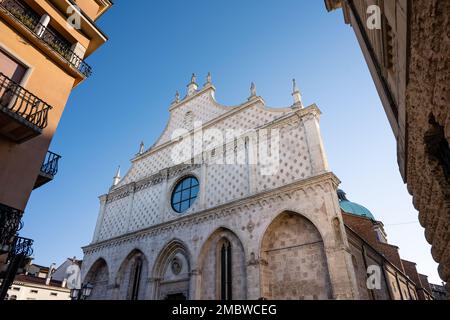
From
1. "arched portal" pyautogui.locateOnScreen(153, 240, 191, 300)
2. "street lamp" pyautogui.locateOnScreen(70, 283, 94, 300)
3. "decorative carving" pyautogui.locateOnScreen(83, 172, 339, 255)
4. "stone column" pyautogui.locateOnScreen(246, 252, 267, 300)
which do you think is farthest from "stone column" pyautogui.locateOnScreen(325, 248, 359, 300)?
"street lamp" pyautogui.locateOnScreen(70, 283, 94, 300)

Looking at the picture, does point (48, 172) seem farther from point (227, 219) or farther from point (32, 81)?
point (227, 219)

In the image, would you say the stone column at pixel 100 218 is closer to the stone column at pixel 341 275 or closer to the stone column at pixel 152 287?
the stone column at pixel 152 287

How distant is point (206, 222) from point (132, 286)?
5565 millimetres

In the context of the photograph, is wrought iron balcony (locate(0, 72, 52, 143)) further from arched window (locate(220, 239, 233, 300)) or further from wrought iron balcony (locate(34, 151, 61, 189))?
arched window (locate(220, 239, 233, 300))

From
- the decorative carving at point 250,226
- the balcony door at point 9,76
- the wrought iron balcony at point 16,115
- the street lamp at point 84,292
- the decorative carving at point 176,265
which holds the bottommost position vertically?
the street lamp at point 84,292

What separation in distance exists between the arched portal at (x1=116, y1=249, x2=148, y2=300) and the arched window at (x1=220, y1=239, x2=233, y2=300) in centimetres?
439

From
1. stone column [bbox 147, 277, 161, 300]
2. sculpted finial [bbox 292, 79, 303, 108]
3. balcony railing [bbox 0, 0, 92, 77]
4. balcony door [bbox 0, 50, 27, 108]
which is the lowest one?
stone column [bbox 147, 277, 161, 300]

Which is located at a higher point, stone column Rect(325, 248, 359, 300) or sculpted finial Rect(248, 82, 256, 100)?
sculpted finial Rect(248, 82, 256, 100)

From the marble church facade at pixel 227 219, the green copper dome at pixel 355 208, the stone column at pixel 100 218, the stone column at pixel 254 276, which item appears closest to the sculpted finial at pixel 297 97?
the marble church facade at pixel 227 219

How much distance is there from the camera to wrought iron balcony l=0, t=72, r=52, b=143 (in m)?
5.86

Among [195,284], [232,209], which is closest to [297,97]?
[232,209]

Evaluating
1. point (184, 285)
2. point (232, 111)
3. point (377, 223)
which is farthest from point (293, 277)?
point (377, 223)

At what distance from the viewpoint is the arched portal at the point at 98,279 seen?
49.9 ft

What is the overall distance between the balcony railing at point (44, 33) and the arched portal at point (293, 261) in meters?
8.35
